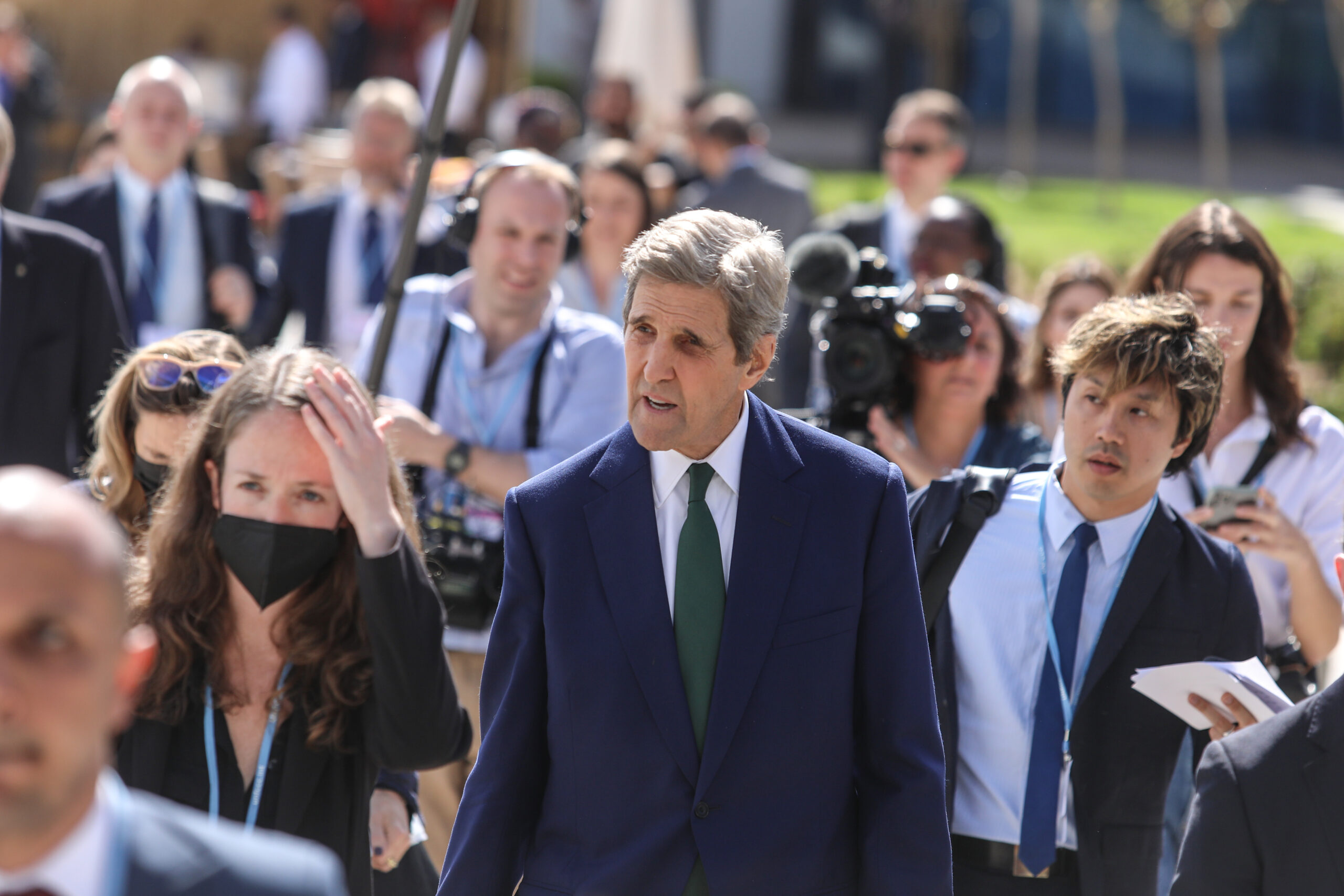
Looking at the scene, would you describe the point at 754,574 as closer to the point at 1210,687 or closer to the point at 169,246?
the point at 1210,687

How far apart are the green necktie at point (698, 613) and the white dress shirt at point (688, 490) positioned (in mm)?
24

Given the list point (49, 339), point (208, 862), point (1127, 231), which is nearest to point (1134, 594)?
point (208, 862)

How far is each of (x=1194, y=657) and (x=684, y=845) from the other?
132 cm

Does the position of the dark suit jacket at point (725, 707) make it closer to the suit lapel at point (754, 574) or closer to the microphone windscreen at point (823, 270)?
the suit lapel at point (754, 574)

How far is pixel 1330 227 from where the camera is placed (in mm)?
18078

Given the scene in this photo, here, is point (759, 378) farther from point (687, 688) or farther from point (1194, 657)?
point (1194, 657)

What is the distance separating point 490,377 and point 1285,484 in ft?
7.59

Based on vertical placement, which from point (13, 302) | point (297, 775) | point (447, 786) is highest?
point (13, 302)

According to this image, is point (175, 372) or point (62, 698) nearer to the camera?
point (62, 698)

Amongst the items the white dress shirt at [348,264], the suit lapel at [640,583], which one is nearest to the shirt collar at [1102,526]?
the suit lapel at [640,583]

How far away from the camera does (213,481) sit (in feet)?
10.2

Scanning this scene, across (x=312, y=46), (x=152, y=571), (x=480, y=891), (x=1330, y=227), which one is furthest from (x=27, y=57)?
(x=1330, y=227)

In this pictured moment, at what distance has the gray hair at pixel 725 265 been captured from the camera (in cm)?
266

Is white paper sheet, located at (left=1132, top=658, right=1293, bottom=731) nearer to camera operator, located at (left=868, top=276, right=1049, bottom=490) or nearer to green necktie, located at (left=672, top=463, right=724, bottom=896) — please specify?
green necktie, located at (left=672, top=463, right=724, bottom=896)
